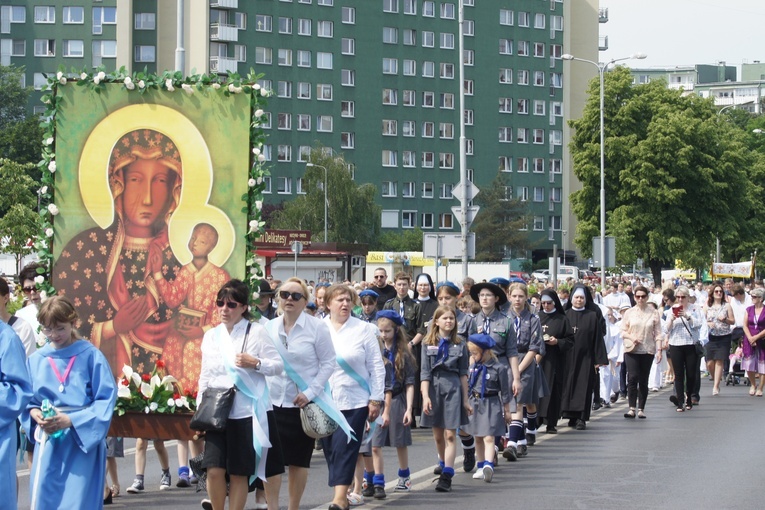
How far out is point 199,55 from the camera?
91.9 meters

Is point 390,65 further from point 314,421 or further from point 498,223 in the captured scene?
point 314,421

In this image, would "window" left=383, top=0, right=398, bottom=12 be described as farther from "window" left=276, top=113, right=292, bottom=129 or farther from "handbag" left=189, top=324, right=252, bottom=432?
"handbag" left=189, top=324, right=252, bottom=432

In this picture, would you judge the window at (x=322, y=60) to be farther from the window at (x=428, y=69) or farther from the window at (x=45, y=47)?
the window at (x=45, y=47)

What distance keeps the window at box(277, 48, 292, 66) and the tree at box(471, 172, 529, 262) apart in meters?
17.0

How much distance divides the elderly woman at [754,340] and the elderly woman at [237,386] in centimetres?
1551

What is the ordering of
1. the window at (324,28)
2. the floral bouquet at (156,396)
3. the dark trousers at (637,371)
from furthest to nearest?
the window at (324,28) < the dark trousers at (637,371) < the floral bouquet at (156,396)

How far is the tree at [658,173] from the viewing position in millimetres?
63375

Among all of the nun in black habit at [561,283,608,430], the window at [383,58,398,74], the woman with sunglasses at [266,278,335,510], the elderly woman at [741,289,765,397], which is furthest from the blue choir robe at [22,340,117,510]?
the window at [383,58,398,74]

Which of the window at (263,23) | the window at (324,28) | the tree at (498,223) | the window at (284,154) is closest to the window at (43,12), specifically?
the window at (263,23)

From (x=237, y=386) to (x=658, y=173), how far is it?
56683 mm

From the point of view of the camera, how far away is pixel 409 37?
323 feet

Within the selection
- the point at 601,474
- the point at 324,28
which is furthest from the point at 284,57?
the point at 601,474

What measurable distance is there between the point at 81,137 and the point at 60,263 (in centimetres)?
109

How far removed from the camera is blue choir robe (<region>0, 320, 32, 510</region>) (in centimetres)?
726
